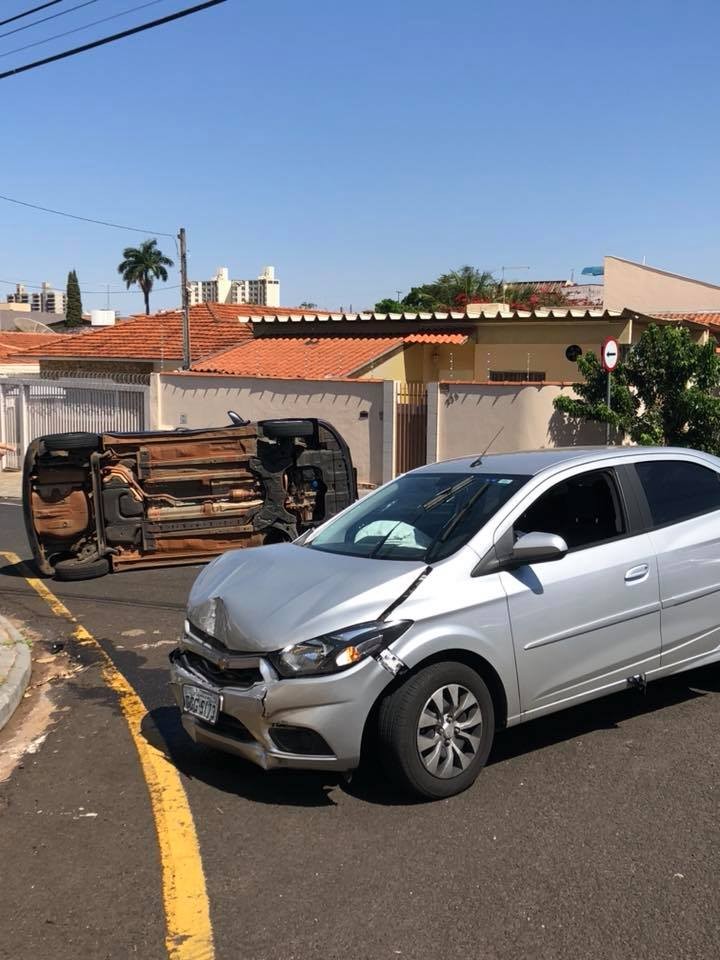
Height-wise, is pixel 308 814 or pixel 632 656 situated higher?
pixel 632 656

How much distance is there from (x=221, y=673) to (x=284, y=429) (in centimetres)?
662

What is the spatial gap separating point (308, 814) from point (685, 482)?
3005mm

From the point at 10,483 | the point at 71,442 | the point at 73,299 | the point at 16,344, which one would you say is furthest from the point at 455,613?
the point at 73,299

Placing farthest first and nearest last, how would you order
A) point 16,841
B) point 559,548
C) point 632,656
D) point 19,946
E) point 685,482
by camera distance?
point 685,482
point 632,656
point 559,548
point 16,841
point 19,946

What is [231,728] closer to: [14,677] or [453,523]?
[453,523]

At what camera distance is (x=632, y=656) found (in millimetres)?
5363

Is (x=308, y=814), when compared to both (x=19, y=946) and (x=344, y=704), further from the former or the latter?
(x=19, y=946)

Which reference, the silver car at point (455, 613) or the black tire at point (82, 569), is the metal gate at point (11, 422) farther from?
the silver car at point (455, 613)

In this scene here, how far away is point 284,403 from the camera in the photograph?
20531mm

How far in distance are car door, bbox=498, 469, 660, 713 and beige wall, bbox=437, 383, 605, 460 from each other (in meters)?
11.0

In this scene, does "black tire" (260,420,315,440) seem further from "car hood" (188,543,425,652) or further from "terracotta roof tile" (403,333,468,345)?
"terracotta roof tile" (403,333,468,345)

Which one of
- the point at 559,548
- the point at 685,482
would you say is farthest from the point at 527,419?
the point at 559,548

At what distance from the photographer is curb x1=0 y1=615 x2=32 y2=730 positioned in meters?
6.14

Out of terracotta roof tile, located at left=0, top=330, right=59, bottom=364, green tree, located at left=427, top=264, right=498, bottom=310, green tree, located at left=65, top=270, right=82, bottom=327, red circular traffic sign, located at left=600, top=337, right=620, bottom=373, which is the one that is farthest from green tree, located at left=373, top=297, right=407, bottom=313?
green tree, located at left=65, top=270, right=82, bottom=327
